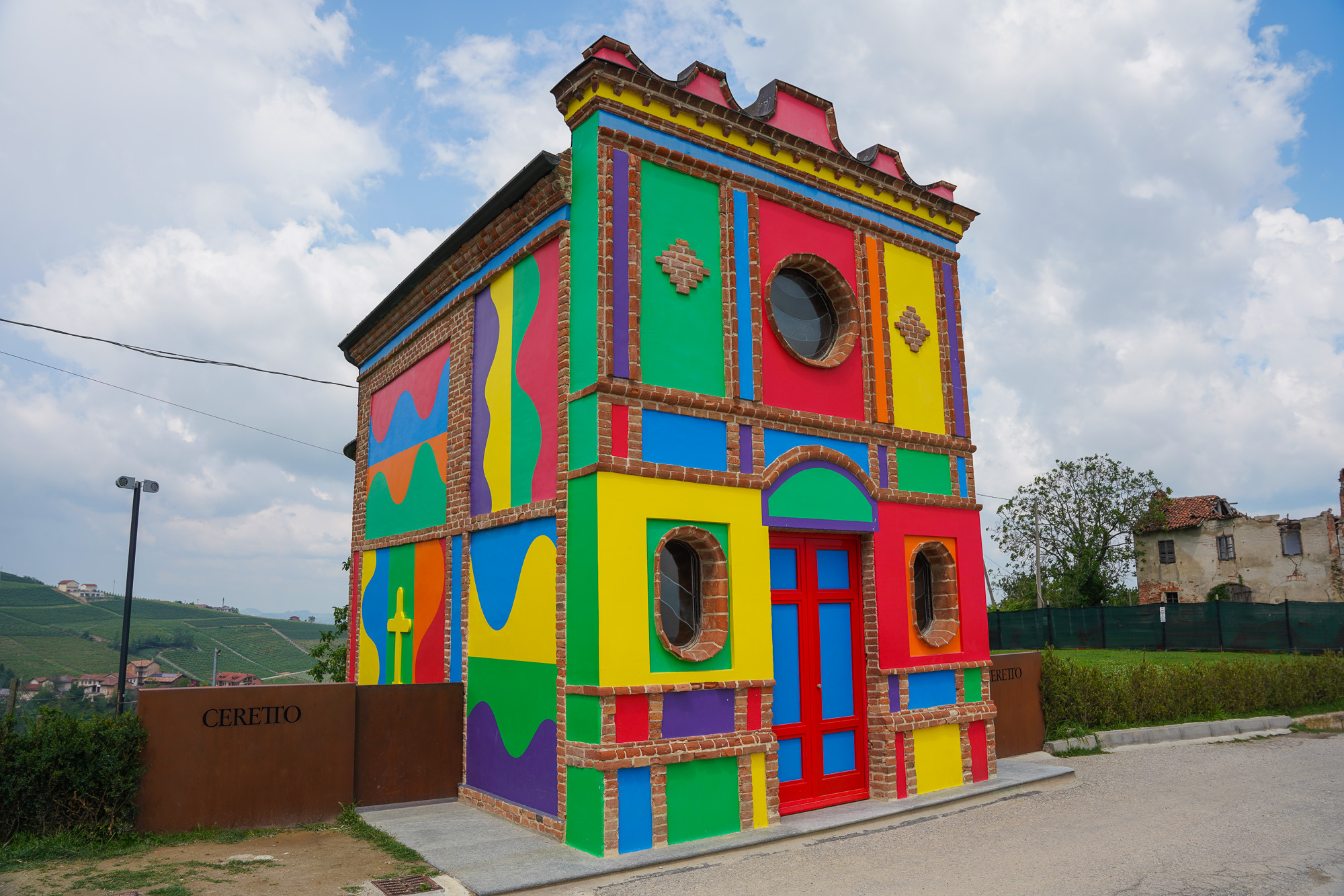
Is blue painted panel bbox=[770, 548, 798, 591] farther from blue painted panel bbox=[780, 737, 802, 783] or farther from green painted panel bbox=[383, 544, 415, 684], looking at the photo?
green painted panel bbox=[383, 544, 415, 684]

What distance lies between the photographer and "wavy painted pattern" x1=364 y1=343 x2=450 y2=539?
10.4 meters

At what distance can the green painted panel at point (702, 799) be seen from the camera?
269 inches

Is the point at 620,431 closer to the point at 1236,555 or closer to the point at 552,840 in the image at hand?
the point at 552,840

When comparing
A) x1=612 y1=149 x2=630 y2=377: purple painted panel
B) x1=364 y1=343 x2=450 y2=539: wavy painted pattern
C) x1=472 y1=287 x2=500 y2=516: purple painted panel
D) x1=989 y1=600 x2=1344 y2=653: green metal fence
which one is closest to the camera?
x1=612 y1=149 x2=630 y2=377: purple painted panel

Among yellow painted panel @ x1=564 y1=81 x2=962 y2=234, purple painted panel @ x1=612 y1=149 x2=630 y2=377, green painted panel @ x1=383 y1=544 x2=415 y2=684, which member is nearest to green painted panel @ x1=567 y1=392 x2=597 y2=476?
purple painted panel @ x1=612 y1=149 x2=630 y2=377

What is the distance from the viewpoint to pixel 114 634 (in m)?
28.6

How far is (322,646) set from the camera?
17812 mm

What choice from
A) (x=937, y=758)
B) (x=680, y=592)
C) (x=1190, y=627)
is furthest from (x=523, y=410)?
(x=1190, y=627)

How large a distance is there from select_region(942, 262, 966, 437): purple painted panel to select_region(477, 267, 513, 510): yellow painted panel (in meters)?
5.44

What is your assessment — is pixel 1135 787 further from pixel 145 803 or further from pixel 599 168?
pixel 145 803

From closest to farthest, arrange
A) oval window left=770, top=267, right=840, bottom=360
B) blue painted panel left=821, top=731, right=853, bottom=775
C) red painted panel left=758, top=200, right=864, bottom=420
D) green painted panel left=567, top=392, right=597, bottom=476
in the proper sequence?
green painted panel left=567, top=392, right=597, bottom=476 < blue painted panel left=821, top=731, right=853, bottom=775 < red painted panel left=758, top=200, right=864, bottom=420 < oval window left=770, top=267, right=840, bottom=360

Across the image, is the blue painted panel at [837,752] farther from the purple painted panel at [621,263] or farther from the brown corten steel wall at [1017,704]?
the purple painted panel at [621,263]

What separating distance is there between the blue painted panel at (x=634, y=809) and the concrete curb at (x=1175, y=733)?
745cm

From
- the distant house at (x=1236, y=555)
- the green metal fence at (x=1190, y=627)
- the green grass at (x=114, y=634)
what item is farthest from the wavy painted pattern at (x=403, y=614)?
the distant house at (x=1236, y=555)
